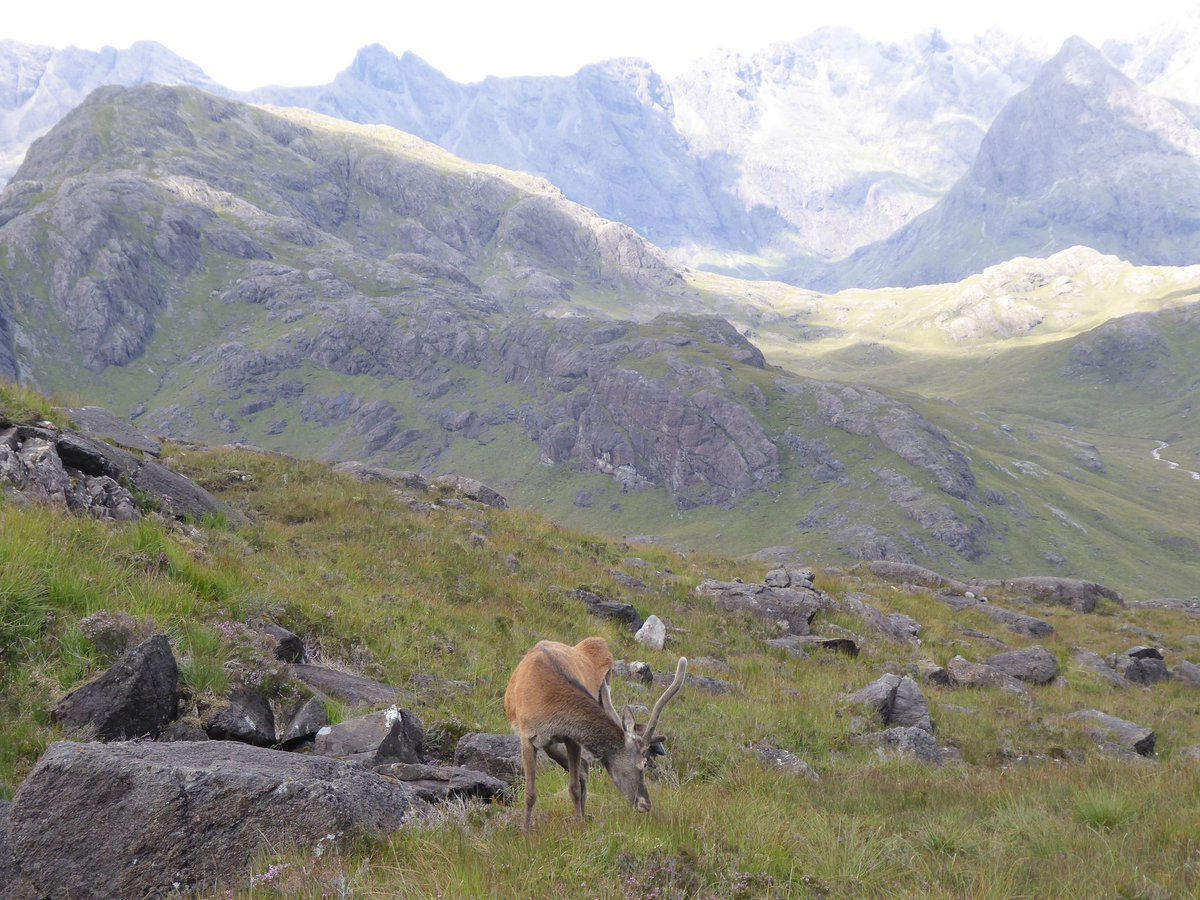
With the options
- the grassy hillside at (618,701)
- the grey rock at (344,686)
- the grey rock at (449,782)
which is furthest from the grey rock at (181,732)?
the grey rock at (344,686)

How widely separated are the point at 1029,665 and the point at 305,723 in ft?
70.9

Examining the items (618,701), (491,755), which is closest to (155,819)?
(491,755)

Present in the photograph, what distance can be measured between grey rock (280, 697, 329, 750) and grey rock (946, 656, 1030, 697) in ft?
57.6

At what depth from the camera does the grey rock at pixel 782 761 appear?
9.86 m

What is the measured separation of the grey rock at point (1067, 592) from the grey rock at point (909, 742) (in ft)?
114

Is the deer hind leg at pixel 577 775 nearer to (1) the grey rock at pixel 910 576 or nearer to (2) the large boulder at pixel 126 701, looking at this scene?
(2) the large boulder at pixel 126 701

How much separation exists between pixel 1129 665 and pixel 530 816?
86.9ft

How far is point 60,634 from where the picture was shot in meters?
7.40

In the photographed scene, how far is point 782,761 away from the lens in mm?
10375

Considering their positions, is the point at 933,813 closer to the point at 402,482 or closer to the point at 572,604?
the point at 572,604

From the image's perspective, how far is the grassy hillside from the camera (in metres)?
5.12

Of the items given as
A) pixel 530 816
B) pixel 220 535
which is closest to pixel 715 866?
pixel 530 816

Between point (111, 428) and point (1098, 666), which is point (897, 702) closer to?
point (1098, 666)

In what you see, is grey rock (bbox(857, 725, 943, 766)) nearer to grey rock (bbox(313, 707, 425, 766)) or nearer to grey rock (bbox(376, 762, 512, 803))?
grey rock (bbox(376, 762, 512, 803))
